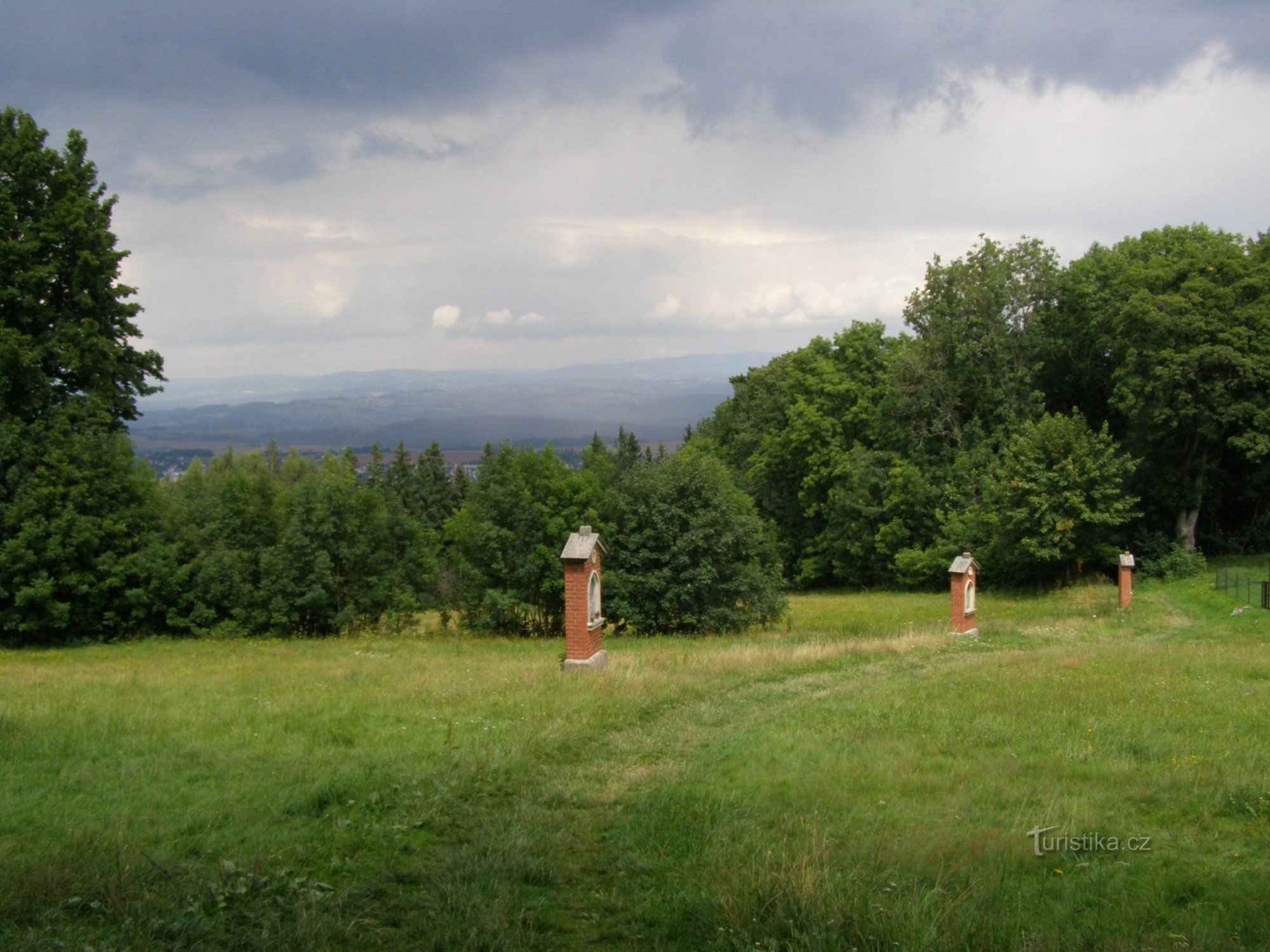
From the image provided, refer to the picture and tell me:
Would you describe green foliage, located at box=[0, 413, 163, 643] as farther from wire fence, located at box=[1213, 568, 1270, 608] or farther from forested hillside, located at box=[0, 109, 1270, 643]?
wire fence, located at box=[1213, 568, 1270, 608]

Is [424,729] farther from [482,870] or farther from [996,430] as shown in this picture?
[996,430]

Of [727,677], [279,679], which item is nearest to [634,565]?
[727,677]

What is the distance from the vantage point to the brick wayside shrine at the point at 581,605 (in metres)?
15.9

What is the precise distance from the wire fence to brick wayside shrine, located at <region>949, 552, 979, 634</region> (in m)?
9.02

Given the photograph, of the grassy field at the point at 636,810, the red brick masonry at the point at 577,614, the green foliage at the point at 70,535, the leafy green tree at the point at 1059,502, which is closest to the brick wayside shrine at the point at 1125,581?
the leafy green tree at the point at 1059,502

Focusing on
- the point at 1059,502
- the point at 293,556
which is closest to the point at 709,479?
the point at 293,556

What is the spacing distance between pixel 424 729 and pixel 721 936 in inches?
244

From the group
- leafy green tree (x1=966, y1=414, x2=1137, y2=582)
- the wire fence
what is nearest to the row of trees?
leafy green tree (x1=966, y1=414, x2=1137, y2=582)

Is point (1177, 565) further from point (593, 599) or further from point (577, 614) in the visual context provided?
point (577, 614)

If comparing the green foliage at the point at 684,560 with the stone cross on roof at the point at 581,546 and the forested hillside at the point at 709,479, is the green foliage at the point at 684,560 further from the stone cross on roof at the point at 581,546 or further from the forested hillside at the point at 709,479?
the stone cross on roof at the point at 581,546

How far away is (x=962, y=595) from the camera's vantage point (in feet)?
71.7

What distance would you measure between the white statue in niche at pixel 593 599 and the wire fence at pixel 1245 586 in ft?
64.0

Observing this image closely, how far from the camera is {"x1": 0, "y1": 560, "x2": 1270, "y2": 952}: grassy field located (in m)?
5.32

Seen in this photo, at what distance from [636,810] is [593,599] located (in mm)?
8883
